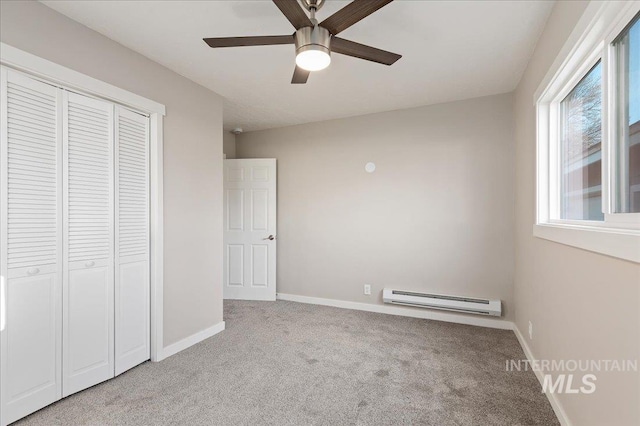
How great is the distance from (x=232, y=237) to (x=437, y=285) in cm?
285

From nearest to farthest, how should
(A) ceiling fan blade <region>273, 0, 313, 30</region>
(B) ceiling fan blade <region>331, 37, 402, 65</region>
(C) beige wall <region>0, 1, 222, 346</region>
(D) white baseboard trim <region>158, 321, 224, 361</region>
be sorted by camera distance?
(A) ceiling fan blade <region>273, 0, 313, 30</region> < (B) ceiling fan blade <region>331, 37, 402, 65</region> < (C) beige wall <region>0, 1, 222, 346</region> < (D) white baseboard trim <region>158, 321, 224, 361</region>

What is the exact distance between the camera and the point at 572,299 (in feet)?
5.67

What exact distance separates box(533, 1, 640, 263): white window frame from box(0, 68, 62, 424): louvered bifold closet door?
295cm

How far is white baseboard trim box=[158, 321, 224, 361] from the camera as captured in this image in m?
2.79

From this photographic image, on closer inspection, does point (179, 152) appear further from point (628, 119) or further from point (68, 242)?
point (628, 119)

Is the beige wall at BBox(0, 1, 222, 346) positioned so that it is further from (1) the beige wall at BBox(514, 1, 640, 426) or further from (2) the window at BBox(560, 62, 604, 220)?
Answer: (2) the window at BBox(560, 62, 604, 220)

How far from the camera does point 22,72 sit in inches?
75.3

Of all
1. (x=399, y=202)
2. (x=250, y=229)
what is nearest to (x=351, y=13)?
(x=399, y=202)

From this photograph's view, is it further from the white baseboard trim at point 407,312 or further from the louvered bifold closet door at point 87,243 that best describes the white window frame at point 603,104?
the louvered bifold closet door at point 87,243

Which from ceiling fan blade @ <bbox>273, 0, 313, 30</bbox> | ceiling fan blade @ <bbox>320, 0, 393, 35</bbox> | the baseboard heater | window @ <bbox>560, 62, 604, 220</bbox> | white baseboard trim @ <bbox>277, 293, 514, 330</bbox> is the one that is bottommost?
white baseboard trim @ <bbox>277, 293, 514, 330</bbox>

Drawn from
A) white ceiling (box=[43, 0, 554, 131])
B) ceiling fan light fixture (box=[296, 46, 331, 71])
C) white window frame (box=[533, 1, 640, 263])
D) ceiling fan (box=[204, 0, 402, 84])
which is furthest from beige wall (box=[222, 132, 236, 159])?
white window frame (box=[533, 1, 640, 263])

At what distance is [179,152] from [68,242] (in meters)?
1.15

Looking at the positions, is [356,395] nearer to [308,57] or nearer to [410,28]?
[308,57]

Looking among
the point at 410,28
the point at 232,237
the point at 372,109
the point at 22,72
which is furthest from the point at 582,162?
the point at 232,237
